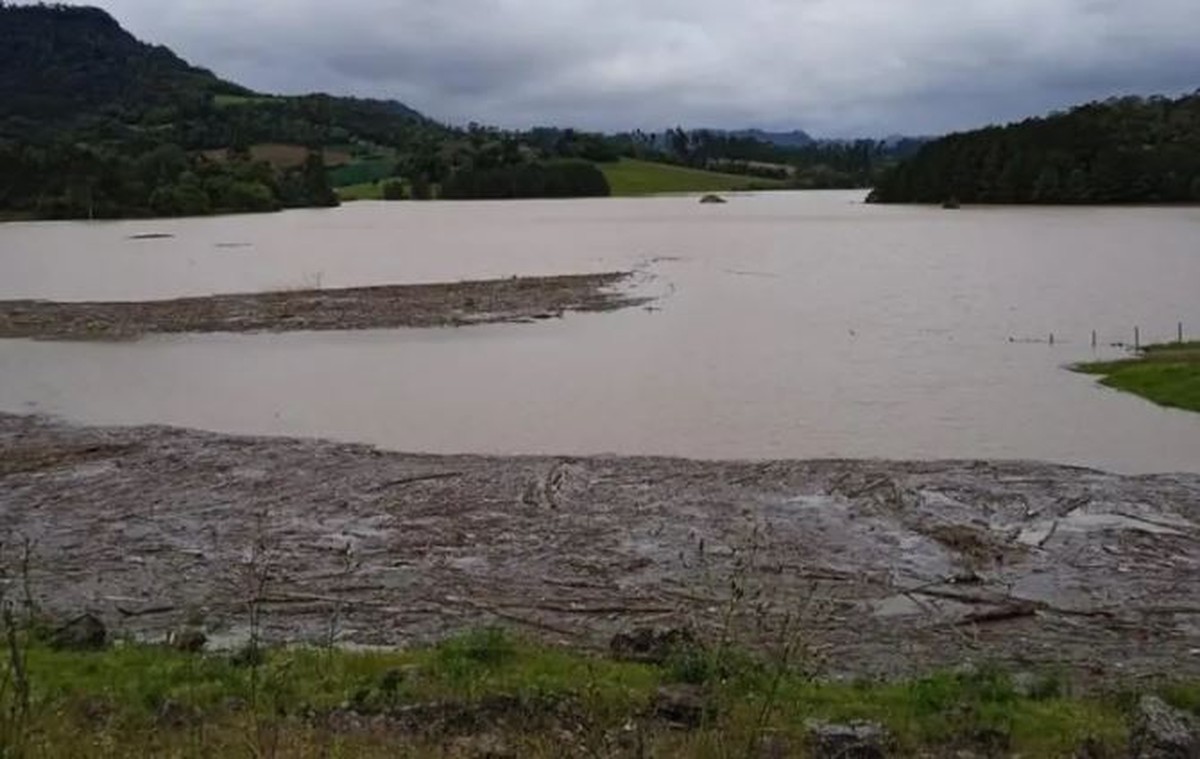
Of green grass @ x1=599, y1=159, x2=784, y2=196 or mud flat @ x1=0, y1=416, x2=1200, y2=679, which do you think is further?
green grass @ x1=599, y1=159, x2=784, y2=196

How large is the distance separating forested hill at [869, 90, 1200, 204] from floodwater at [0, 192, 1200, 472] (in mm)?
45131

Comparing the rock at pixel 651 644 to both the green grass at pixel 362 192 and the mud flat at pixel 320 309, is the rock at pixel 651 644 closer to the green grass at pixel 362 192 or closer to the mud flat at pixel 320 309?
the mud flat at pixel 320 309

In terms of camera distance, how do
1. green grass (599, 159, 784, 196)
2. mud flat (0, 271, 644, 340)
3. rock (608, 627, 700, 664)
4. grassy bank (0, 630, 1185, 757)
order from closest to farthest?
grassy bank (0, 630, 1185, 757) → rock (608, 627, 700, 664) → mud flat (0, 271, 644, 340) → green grass (599, 159, 784, 196)

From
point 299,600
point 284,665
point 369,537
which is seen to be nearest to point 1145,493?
point 369,537

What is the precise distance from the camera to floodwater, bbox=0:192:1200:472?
79.2ft

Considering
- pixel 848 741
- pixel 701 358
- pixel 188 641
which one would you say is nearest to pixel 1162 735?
pixel 848 741

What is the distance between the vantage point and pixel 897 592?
1356 centimetres

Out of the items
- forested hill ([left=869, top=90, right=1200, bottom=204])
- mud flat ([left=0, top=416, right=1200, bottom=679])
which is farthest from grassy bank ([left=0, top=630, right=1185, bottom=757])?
forested hill ([left=869, top=90, right=1200, bottom=204])

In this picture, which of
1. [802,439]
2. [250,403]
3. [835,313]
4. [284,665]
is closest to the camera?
[284,665]

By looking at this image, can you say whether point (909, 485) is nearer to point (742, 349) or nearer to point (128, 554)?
point (128, 554)

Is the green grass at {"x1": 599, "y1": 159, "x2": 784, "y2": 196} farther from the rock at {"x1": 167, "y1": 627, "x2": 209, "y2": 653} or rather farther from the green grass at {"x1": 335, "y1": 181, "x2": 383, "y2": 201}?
the rock at {"x1": 167, "y1": 627, "x2": 209, "y2": 653}

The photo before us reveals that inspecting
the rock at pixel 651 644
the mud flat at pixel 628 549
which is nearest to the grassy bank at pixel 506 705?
the rock at pixel 651 644

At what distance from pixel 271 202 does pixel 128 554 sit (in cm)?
12781

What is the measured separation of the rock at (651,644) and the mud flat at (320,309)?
3177 centimetres
